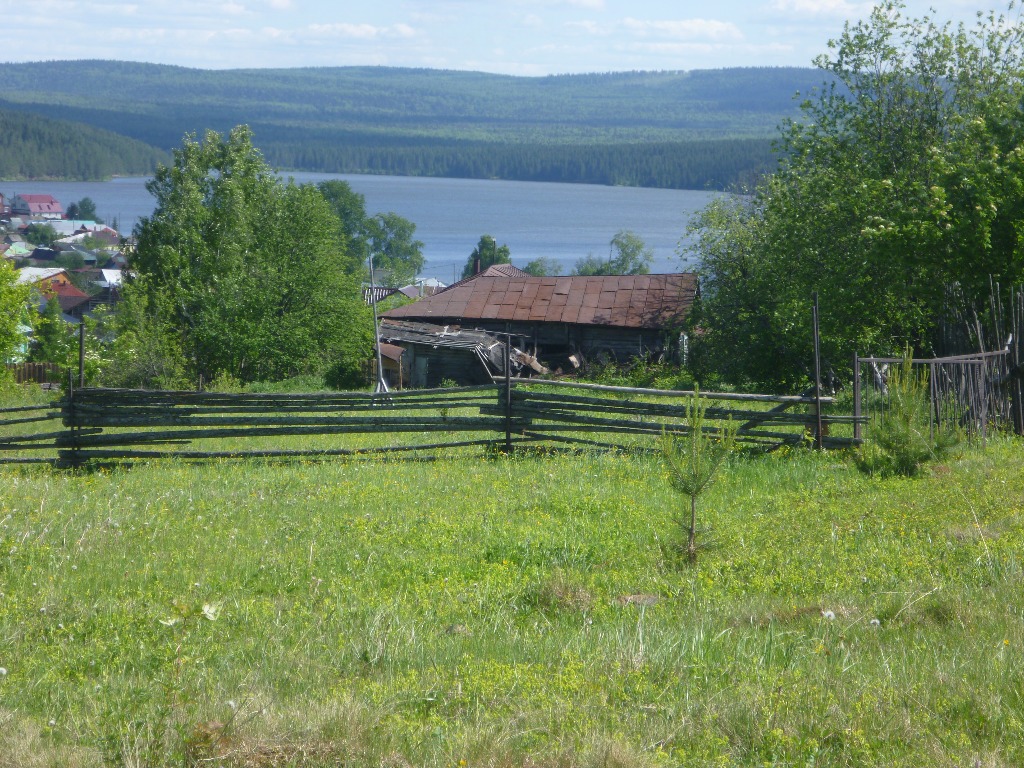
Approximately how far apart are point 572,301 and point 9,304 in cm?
1931

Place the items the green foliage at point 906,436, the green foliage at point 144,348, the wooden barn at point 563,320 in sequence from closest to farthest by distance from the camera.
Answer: the green foliage at point 906,436, the wooden barn at point 563,320, the green foliage at point 144,348

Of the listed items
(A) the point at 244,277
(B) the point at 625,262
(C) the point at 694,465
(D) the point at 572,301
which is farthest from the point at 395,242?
(C) the point at 694,465

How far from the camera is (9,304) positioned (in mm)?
32156

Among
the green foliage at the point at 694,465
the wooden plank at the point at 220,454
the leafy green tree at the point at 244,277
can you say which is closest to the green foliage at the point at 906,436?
the green foliage at the point at 694,465

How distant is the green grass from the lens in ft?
12.7

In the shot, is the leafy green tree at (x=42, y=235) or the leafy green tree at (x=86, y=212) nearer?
the leafy green tree at (x=42, y=235)

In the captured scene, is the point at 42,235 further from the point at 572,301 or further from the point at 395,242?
the point at 572,301

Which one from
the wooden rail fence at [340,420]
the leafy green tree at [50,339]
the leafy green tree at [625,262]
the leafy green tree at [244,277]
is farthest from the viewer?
the leafy green tree at [625,262]

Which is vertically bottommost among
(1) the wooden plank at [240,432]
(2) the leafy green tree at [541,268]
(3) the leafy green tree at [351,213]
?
(2) the leafy green tree at [541,268]

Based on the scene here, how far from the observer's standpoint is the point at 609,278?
127ft

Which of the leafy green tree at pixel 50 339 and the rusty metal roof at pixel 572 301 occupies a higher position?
the rusty metal roof at pixel 572 301

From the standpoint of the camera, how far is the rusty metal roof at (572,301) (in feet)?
119

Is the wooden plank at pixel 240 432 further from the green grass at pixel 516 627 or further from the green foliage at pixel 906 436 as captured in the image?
the green foliage at pixel 906 436

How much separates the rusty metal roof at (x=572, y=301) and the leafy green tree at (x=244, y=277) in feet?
12.0
